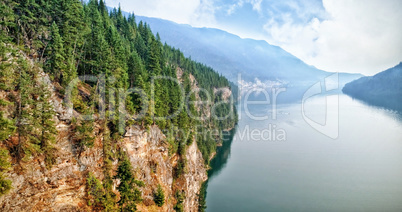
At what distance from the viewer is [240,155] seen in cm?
9200

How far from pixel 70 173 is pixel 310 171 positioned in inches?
2848

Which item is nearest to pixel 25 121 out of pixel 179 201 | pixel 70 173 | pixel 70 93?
pixel 70 93

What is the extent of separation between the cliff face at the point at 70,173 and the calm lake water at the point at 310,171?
88.2 feet

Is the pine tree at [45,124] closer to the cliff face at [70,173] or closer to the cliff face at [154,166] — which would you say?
the cliff face at [70,173]

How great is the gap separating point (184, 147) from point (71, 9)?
35.3 m

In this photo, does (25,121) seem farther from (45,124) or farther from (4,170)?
(4,170)

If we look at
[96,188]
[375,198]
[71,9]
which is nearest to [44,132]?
[96,188]

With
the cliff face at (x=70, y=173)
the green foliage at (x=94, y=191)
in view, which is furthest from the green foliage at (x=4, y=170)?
the green foliage at (x=94, y=191)

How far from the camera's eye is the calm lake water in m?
57.8

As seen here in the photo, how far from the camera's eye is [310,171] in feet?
244

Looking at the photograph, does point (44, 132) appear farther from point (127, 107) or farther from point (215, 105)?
point (215, 105)

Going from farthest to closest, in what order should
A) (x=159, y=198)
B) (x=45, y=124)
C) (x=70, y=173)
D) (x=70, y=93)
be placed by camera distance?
(x=159, y=198) < (x=70, y=93) < (x=70, y=173) < (x=45, y=124)

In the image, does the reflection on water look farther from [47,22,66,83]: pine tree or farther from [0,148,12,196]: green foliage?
[0,148,12,196]: green foliage

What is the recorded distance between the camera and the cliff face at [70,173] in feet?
75.0
